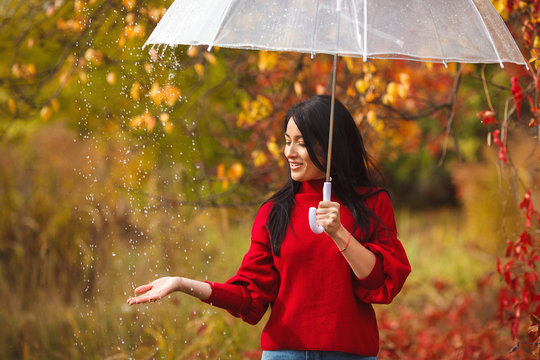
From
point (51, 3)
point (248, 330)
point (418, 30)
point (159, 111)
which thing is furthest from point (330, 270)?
point (51, 3)

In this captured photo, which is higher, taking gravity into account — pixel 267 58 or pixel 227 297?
pixel 227 297

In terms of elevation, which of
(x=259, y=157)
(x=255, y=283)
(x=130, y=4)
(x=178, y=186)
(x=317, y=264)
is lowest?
(x=178, y=186)

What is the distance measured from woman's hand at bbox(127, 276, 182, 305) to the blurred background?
1.22 metres

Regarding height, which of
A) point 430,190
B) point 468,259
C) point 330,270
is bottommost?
point 430,190

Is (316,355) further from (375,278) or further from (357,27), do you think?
(357,27)

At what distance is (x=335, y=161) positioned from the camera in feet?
8.72

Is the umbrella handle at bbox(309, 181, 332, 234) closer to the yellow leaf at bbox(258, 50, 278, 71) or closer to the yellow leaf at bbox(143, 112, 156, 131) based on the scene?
the yellow leaf at bbox(143, 112, 156, 131)

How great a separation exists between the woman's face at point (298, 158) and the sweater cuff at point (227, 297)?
45cm

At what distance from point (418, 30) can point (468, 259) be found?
21.1 ft

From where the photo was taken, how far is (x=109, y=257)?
19.1 ft

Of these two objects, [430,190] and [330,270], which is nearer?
[330,270]

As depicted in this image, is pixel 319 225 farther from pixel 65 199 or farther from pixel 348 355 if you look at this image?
pixel 65 199

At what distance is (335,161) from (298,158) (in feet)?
0.45

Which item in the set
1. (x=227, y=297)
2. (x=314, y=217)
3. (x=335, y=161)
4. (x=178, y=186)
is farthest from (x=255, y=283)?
(x=178, y=186)
